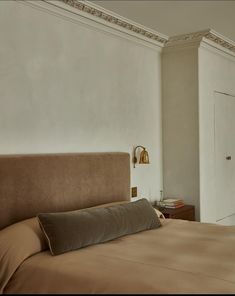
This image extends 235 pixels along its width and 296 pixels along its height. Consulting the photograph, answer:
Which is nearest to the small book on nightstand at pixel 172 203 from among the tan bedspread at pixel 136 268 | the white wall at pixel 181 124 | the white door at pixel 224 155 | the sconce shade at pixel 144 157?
the white wall at pixel 181 124

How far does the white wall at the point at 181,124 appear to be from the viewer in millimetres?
4152

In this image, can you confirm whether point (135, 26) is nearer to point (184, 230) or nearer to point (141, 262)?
point (184, 230)

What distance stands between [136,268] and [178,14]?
2.40 metres

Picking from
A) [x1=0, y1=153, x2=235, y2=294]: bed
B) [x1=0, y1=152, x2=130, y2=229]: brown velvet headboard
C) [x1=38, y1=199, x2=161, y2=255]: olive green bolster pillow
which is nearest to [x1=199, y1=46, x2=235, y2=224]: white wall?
[x1=0, y1=152, x2=130, y2=229]: brown velvet headboard

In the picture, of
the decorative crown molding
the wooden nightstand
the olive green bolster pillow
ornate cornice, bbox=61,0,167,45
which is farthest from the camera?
the decorative crown molding

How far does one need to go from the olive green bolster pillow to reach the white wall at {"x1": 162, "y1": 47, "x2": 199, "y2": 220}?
4.46ft

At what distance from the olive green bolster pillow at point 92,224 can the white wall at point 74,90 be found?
2.24 ft

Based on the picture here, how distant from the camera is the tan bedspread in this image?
1793 millimetres

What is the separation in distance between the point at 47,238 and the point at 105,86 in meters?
1.75

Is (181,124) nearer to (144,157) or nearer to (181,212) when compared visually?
(144,157)

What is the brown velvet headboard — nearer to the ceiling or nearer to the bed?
the bed

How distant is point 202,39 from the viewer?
402cm

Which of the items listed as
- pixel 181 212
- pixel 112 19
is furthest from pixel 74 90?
pixel 181 212

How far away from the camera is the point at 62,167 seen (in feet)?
9.46
